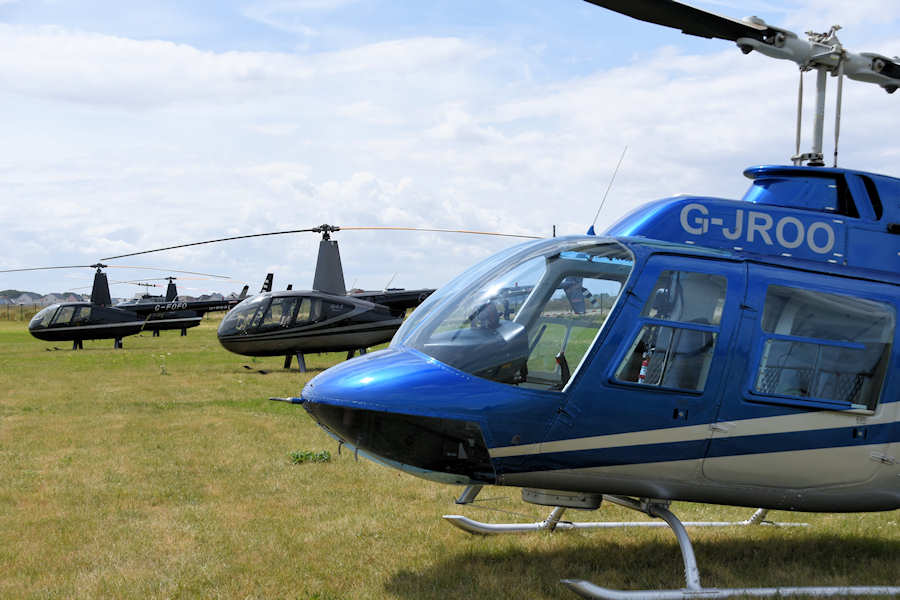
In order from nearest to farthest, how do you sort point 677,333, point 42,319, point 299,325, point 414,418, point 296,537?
point 414,418 < point 677,333 < point 296,537 < point 299,325 < point 42,319

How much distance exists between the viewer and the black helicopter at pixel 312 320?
19.5m

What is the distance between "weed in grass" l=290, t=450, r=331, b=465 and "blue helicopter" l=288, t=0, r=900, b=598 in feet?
14.4

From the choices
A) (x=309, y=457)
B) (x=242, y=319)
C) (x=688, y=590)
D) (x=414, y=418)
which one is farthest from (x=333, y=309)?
(x=688, y=590)

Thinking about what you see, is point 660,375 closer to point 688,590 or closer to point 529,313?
point 529,313

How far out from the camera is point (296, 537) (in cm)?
618

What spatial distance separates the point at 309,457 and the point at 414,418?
503 cm

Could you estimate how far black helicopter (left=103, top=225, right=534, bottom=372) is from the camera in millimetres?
19516

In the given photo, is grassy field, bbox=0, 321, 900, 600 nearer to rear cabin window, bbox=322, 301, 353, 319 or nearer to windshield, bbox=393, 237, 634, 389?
windshield, bbox=393, 237, 634, 389

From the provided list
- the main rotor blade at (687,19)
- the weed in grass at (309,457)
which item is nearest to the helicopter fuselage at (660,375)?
the main rotor blade at (687,19)

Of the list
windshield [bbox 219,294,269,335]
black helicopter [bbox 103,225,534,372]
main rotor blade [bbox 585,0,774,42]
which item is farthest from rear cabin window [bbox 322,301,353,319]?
main rotor blade [bbox 585,0,774,42]

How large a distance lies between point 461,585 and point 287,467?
4.15 m

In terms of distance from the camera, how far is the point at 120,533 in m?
6.34

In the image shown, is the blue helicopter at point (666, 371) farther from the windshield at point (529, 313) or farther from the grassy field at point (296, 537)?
the grassy field at point (296, 537)

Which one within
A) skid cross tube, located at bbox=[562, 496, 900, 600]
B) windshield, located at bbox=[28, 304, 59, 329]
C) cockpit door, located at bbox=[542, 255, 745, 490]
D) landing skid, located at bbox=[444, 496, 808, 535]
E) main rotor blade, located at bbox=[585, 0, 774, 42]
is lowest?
landing skid, located at bbox=[444, 496, 808, 535]
